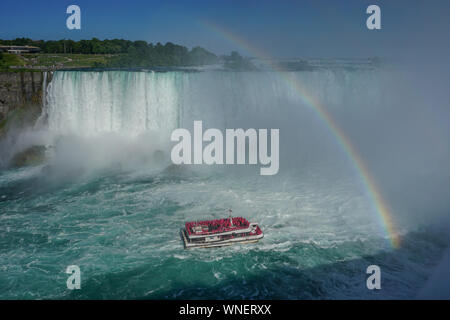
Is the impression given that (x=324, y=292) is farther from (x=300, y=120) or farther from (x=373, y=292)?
(x=300, y=120)

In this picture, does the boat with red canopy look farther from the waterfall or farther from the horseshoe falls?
the waterfall

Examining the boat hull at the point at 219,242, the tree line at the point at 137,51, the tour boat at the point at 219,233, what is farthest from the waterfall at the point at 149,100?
the tree line at the point at 137,51

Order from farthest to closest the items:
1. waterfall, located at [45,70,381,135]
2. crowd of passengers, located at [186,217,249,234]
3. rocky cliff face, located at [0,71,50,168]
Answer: rocky cliff face, located at [0,71,50,168]
waterfall, located at [45,70,381,135]
crowd of passengers, located at [186,217,249,234]

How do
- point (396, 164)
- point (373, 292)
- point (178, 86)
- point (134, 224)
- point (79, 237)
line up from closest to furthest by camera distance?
point (373, 292), point (79, 237), point (134, 224), point (396, 164), point (178, 86)

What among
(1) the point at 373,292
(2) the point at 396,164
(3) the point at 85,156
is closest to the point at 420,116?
(2) the point at 396,164

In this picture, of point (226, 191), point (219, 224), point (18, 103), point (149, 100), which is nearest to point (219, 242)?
point (219, 224)

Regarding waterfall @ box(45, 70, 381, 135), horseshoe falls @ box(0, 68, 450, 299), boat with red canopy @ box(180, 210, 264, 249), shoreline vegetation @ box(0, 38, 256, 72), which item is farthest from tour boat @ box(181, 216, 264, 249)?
shoreline vegetation @ box(0, 38, 256, 72)
